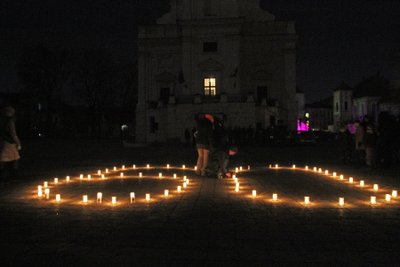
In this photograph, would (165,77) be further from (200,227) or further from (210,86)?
(200,227)

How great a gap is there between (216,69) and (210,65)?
0.81 metres

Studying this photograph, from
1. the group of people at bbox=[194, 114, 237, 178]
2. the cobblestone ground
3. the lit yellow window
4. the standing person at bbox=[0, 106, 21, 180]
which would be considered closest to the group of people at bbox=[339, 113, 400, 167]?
the cobblestone ground

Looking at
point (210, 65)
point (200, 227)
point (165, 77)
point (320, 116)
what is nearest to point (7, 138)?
point (200, 227)

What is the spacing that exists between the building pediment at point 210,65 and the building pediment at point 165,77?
14.5ft

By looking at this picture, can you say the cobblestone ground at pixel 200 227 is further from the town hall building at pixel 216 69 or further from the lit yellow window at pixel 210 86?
the lit yellow window at pixel 210 86

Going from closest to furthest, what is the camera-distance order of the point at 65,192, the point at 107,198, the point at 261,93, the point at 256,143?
the point at 107,198, the point at 65,192, the point at 256,143, the point at 261,93

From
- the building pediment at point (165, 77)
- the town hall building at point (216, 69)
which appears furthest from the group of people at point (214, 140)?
the building pediment at point (165, 77)

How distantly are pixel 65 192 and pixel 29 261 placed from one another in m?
5.94

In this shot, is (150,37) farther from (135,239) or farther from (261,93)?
(135,239)

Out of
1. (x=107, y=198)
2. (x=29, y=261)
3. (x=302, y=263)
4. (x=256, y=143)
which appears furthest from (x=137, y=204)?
(x=256, y=143)

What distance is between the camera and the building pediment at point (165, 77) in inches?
2055

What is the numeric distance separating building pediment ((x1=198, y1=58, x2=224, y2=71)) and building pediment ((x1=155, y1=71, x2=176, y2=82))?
4.41 metres

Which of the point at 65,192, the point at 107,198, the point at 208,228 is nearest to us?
the point at 208,228

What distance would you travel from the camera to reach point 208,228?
23.0ft
